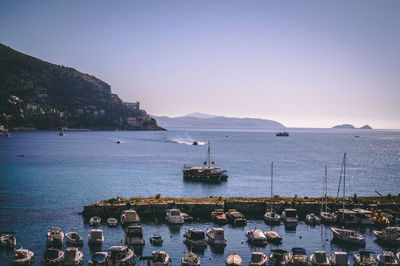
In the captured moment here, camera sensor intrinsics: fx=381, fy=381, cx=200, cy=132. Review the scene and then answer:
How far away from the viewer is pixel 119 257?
115 feet

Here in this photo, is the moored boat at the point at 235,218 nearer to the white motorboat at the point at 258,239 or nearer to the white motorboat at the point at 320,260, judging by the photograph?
the white motorboat at the point at 258,239

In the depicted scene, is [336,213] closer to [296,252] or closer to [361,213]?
[361,213]

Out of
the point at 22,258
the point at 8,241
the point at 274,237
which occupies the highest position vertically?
the point at 274,237

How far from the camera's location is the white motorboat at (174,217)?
4956 cm

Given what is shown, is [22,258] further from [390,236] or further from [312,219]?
[390,236]

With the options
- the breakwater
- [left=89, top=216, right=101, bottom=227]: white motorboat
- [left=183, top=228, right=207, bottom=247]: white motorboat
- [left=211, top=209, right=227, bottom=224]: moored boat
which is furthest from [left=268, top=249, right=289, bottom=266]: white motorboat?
[left=89, top=216, right=101, bottom=227]: white motorboat

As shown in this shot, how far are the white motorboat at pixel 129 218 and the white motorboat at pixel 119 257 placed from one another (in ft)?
40.6

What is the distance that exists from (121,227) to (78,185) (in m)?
36.3

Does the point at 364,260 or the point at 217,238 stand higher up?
the point at 364,260

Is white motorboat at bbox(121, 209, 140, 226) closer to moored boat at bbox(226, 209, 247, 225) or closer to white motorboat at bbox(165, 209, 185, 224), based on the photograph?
white motorboat at bbox(165, 209, 185, 224)

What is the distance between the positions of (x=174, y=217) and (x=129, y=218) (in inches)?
228

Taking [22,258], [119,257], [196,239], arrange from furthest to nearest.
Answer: [196,239], [22,258], [119,257]

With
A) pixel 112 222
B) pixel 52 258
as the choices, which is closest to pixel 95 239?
pixel 52 258

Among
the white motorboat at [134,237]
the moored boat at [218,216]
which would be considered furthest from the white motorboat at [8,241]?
the moored boat at [218,216]
